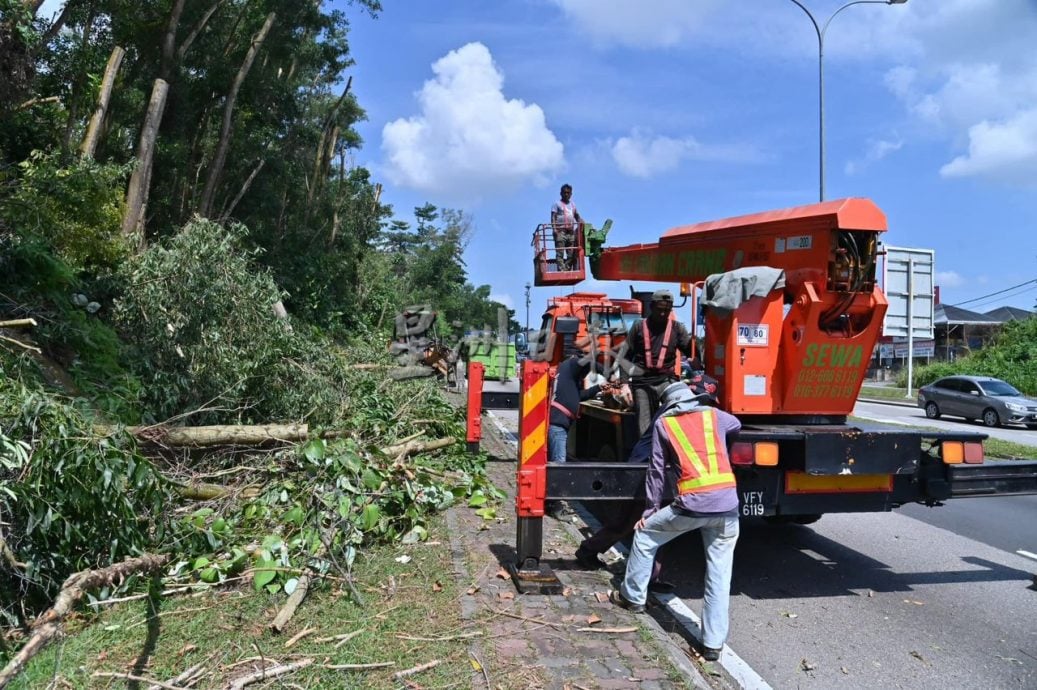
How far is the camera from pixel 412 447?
26.3 ft

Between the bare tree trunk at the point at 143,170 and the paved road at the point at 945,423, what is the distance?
51.3 ft

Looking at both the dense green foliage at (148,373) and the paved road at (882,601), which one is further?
the dense green foliage at (148,373)

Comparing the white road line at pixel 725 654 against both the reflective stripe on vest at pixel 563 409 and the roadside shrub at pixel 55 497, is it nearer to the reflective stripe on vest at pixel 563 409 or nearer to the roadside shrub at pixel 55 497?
the reflective stripe on vest at pixel 563 409

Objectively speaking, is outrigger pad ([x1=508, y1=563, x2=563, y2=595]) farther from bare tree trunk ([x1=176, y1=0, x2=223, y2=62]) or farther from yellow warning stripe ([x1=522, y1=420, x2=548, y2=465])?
bare tree trunk ([x1=176, y1=0, x2=223, y2=62])

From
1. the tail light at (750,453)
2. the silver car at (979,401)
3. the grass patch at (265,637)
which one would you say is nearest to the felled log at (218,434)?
the grass patch at (265,637)

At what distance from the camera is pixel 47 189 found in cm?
956

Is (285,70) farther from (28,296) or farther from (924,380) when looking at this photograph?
(924,380)

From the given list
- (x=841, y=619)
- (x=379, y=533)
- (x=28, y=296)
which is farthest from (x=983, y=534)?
(x=28, y=296)

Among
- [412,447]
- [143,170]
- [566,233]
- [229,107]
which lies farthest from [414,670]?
[229,107]

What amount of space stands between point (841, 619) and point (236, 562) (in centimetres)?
421

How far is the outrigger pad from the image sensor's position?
16.9 ft

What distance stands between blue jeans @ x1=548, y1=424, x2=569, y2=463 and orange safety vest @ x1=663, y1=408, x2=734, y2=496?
2872 millimetres

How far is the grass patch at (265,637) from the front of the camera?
3875 millimetres

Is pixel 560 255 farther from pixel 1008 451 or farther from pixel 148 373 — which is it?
pixel 1008 451
